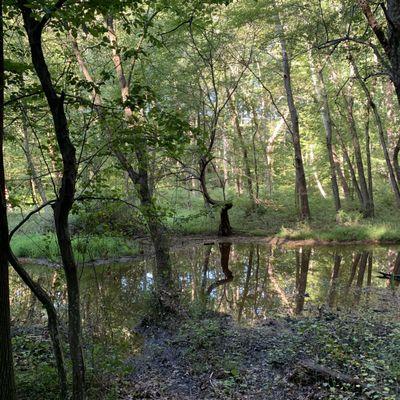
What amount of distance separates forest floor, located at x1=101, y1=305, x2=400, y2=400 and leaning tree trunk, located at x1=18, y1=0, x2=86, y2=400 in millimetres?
1267

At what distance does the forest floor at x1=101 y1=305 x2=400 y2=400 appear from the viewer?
16.7ft

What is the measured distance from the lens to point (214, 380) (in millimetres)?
5734

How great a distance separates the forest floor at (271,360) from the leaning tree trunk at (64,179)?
1.27 m

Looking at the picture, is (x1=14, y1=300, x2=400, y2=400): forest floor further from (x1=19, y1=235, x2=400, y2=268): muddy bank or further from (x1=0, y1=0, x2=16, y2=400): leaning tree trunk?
(x1=19, y1=235, x2=400, y2=268): muddy bank

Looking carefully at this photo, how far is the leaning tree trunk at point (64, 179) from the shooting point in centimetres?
384

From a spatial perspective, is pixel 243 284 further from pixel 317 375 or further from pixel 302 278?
pixel 317 375

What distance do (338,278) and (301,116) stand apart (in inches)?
743

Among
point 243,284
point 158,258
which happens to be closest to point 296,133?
point 243,284

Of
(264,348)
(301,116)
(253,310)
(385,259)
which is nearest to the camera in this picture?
(264,348)

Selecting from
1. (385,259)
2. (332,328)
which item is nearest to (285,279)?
(385,259)

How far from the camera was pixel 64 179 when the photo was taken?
395 cm

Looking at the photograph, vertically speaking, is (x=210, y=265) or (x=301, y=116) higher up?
(x=301, y=116)

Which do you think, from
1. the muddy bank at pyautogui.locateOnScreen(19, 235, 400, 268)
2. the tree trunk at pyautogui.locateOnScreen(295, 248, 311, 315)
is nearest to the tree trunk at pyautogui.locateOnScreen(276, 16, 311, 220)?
the muddy bank at pyautogui.locateOnScreen(19, 235, 400, 268)

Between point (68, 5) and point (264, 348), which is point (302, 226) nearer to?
point (264, 348)
